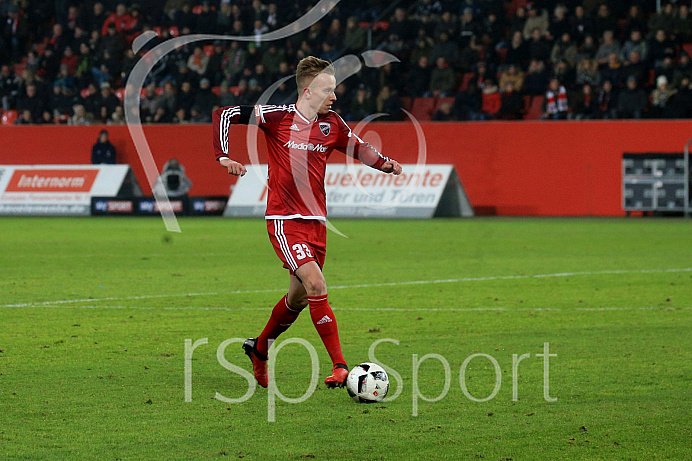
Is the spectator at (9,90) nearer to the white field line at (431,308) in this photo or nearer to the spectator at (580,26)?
the spectator at (580,26)

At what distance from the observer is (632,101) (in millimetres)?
25328

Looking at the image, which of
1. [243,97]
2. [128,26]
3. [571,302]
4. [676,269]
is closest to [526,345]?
[571,302]

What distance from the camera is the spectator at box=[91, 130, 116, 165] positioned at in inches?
1158

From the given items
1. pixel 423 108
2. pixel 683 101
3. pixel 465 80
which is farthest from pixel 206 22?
pixel 683 101

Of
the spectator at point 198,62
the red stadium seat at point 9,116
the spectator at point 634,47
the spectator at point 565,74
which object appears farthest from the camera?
the red stadium seat at point 9,116

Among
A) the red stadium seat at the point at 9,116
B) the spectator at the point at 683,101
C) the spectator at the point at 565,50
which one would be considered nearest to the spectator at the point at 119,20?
the red stadium seat at the point at 9,116

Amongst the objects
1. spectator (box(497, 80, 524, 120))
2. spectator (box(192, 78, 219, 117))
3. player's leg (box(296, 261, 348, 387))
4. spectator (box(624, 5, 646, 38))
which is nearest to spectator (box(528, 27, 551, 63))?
spectator (box(497, 80, 524, 120))

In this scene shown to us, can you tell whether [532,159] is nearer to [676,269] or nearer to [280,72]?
[280,72]

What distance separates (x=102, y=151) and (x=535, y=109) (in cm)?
1171

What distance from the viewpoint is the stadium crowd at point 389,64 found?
2600cm

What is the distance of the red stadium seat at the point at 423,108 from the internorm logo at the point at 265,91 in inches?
13.3

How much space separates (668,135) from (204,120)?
12211mm

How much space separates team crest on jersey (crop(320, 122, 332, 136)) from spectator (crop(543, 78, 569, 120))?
1991 cm

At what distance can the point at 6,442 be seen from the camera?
16.8ft
